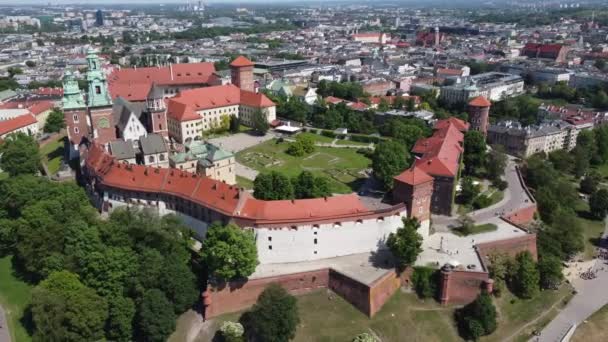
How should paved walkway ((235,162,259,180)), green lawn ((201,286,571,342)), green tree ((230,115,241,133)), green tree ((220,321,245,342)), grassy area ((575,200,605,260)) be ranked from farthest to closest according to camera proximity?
1. green tree ((230,115,241,133))
2. paved walkway ((235,162,259,180))
3. grassy area ((575,200,605,260))
4. green lawn ((201,286,571,342))
5. green tree ((220,321,245,342))

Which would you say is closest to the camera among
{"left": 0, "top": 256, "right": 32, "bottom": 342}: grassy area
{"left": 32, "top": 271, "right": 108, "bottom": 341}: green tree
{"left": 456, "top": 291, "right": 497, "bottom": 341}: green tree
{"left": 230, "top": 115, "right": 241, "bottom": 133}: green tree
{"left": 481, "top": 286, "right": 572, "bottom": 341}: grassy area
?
{"left": 32, "top": 271, "right": 108, "bottom": 341}: green tree

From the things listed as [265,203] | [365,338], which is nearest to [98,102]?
[265,203]

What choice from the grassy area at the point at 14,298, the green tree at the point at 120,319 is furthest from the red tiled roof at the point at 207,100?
the green tree at the point at 120,319

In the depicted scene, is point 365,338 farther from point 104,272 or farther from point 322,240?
point 104,272

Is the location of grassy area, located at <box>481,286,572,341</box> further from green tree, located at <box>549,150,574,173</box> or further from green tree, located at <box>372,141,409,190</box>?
green tree, located at <box>549,150,574,173</box>

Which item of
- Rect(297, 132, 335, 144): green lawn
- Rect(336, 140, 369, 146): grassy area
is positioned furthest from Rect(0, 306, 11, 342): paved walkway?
Rect(336, 140, 369, 146): grassy area

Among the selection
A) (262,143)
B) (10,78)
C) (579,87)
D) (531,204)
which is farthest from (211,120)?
(579,87)

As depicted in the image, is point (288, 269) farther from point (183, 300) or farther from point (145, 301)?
point (145, 301)

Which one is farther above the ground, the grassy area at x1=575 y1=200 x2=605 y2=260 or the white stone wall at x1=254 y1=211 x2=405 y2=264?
the white stone wall at x1=254 y1=211 x2=405 y2=264
